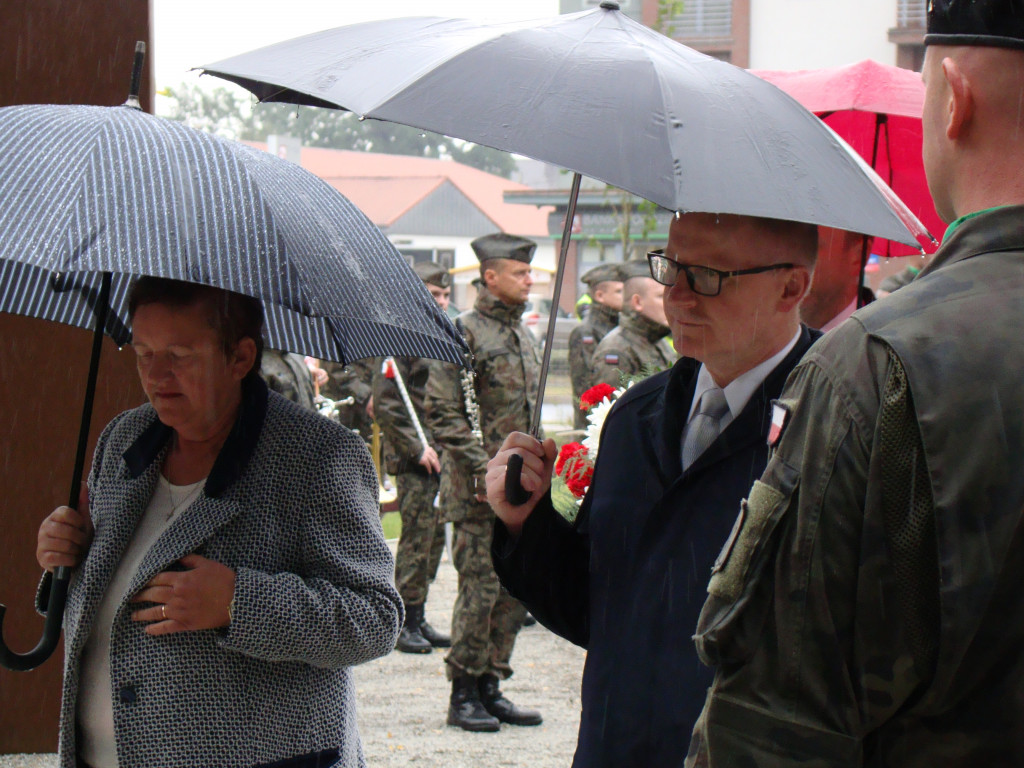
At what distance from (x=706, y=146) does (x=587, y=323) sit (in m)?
8.04

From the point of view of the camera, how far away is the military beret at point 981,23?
Answer: 4.12 feet

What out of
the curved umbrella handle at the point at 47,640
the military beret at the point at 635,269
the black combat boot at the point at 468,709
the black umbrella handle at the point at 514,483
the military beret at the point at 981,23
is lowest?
the black combat boot at the point at 468,709

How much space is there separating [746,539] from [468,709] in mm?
4695

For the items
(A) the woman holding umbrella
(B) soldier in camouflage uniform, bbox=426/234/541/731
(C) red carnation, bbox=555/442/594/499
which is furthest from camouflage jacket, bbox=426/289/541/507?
(A) the woman holding umbrella

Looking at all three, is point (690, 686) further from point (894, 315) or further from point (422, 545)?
point (422, 545)

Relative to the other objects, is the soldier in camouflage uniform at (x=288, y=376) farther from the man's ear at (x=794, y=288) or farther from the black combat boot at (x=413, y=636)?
the man's ear at (x=794, y=288)

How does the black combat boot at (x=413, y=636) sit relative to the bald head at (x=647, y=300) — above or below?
below

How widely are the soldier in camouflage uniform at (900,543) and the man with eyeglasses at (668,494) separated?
34.7 inches

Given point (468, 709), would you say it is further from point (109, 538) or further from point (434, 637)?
point (109, 538)

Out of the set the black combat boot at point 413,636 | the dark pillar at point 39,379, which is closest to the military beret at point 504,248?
the black combat boot at point 413,636

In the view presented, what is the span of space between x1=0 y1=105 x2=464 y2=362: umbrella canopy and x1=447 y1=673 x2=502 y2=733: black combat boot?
3529 mm

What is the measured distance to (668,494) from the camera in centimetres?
220

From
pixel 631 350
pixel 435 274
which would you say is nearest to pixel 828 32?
pixel 435 274

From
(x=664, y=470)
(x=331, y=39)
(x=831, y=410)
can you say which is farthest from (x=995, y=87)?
(x=331, y=39)
